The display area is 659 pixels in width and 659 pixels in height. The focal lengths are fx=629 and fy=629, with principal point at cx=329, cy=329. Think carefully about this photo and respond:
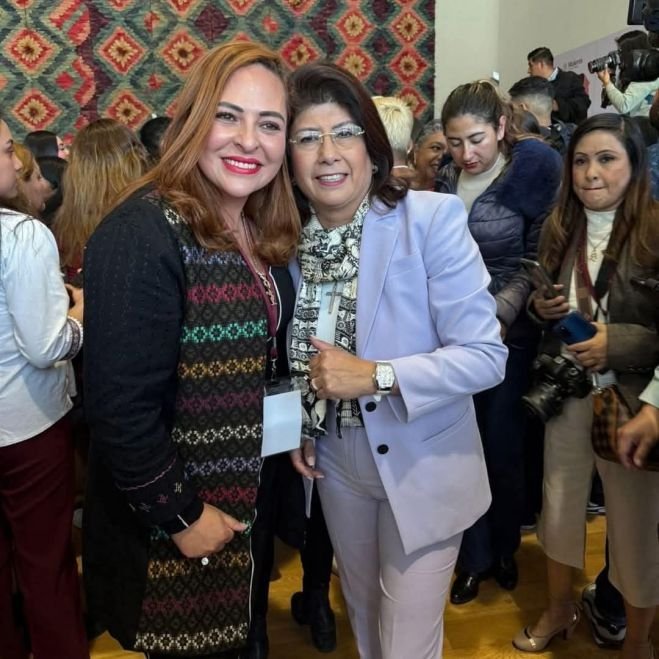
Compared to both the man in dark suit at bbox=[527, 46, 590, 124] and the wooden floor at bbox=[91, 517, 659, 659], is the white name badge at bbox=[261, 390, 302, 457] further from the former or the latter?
the man in dark suit at bbox=[527, 46, 590, 124]

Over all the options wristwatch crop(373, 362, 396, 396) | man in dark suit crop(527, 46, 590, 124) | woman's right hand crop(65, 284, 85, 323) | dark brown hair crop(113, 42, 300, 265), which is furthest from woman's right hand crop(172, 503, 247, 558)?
man in dark suit crop(527, 46, 590, 124)

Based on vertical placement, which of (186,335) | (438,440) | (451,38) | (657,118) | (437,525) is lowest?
(437,525)

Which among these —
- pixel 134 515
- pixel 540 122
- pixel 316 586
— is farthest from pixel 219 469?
pixel 540 122

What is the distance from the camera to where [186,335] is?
3.46ft

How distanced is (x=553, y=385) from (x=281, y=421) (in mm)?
847

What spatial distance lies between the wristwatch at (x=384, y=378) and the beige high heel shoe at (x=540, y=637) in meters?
1.19

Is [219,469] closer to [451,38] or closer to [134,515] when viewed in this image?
[134,515]

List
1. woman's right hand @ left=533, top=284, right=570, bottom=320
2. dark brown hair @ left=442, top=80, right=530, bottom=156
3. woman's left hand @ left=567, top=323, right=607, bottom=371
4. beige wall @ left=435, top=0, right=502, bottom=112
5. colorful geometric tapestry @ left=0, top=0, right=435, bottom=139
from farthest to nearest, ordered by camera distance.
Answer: beige wall @ left=435, top=0, right=502, bottom=112
colorful geometric tapestry @ left=0, top=0, right=435, bottom=139
dark brown hair @ left=442, top=80, right=530, bottom=156
woman's right hand @ left=533, top=284, right=570, bottom=320
woman's left hand @ left=567, top=323, right=607, bottom=371

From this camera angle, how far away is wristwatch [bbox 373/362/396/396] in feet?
3.86

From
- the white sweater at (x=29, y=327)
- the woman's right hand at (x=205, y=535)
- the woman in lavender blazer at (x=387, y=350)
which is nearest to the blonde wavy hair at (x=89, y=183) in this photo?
the white sweater at (x=29, y=327)

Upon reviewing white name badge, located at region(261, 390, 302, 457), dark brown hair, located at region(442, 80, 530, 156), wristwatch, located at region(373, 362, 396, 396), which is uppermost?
dark brown hair, located at region(442, 80, 530, 156)

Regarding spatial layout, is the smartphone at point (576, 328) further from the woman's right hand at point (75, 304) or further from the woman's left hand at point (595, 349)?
the woman's right hand at point (75, 304)

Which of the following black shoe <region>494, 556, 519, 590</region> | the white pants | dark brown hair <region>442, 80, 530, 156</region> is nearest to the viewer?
the white pants

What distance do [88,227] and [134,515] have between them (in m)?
1.19
